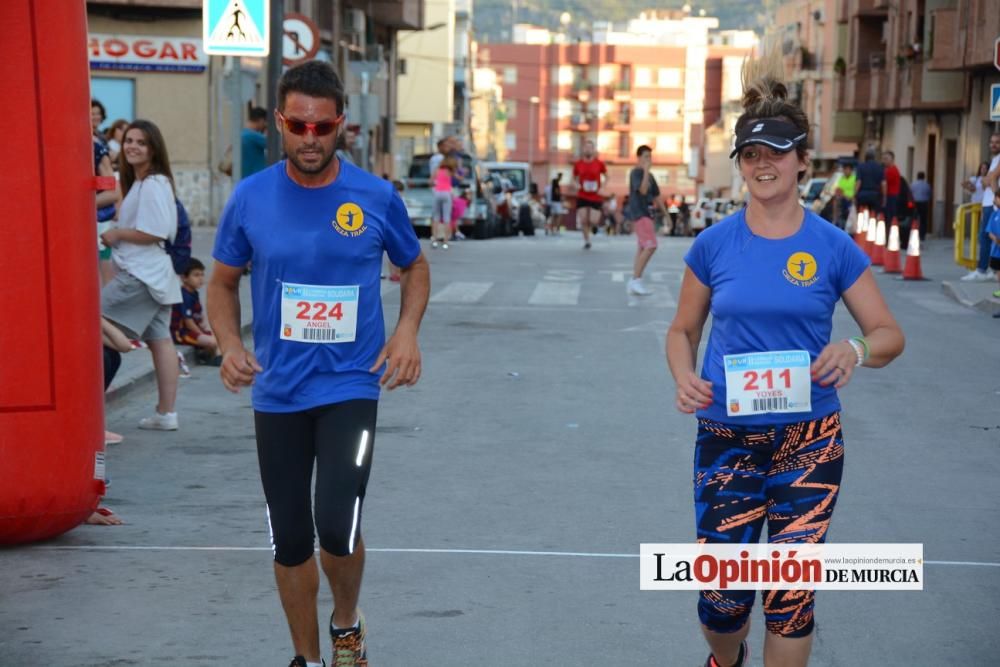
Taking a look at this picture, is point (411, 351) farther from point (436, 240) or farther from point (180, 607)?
point (436, 240)

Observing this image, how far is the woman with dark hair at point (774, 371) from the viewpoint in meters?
4.60

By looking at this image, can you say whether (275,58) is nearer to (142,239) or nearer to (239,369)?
(142,239)

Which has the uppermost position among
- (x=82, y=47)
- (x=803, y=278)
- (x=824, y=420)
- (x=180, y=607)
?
(x=82, y=47)

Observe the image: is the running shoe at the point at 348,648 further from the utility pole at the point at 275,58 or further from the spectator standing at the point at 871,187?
the spectator standing at the point at 871,187

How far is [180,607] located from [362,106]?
2228 centimetres

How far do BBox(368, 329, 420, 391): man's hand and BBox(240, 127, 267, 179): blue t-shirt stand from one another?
1364 cm

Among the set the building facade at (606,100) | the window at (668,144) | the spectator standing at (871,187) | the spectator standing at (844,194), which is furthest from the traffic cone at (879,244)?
the window at (668,144)

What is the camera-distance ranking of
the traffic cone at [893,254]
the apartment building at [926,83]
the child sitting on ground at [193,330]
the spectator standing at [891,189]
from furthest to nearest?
1. the apartment building at [926,83]
2. the spectator standing at [891,189]
3. the traffic cone at [893,254]
4. the child sitting on ground at [193,330]

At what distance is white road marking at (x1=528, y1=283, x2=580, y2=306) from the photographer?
19.2 meters

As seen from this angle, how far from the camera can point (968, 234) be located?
2423 centimetres

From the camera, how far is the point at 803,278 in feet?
15.3

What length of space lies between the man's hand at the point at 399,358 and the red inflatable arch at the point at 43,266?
6.99 feet

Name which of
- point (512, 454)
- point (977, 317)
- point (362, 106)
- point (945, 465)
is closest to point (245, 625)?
point (512, 454)

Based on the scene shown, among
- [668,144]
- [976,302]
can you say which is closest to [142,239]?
[976,302]
